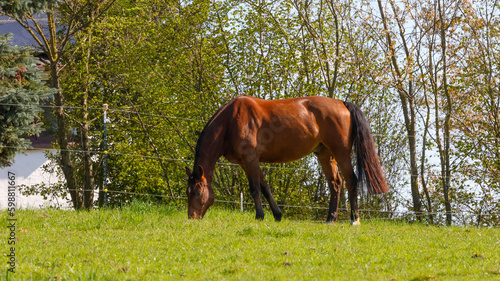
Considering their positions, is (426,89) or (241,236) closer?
(241,236)

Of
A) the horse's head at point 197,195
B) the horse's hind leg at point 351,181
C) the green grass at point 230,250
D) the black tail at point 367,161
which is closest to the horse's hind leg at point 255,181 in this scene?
the green grass at point 230,250

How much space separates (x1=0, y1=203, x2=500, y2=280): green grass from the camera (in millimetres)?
5043

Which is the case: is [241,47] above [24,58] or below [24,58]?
above

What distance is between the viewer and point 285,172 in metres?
14.1

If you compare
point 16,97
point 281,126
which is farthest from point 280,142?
point 16,97

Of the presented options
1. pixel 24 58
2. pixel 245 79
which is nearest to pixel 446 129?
pixel 245 79

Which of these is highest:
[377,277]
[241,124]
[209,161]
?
[241,124]

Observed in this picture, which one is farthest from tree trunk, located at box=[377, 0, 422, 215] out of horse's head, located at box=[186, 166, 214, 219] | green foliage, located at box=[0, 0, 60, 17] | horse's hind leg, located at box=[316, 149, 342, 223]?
green foliage, located at box=[0, 0, 60, 17]

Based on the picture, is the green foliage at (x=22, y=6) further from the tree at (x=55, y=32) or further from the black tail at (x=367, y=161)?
the black tail at (x=367, y=161)

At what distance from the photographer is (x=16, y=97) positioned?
10.8 meters

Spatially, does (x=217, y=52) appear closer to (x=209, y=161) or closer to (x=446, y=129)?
(x=446, y=129)

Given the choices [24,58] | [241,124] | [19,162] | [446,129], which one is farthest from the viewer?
[19,162]

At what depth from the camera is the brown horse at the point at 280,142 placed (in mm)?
8633

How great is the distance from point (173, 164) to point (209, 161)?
724cm
